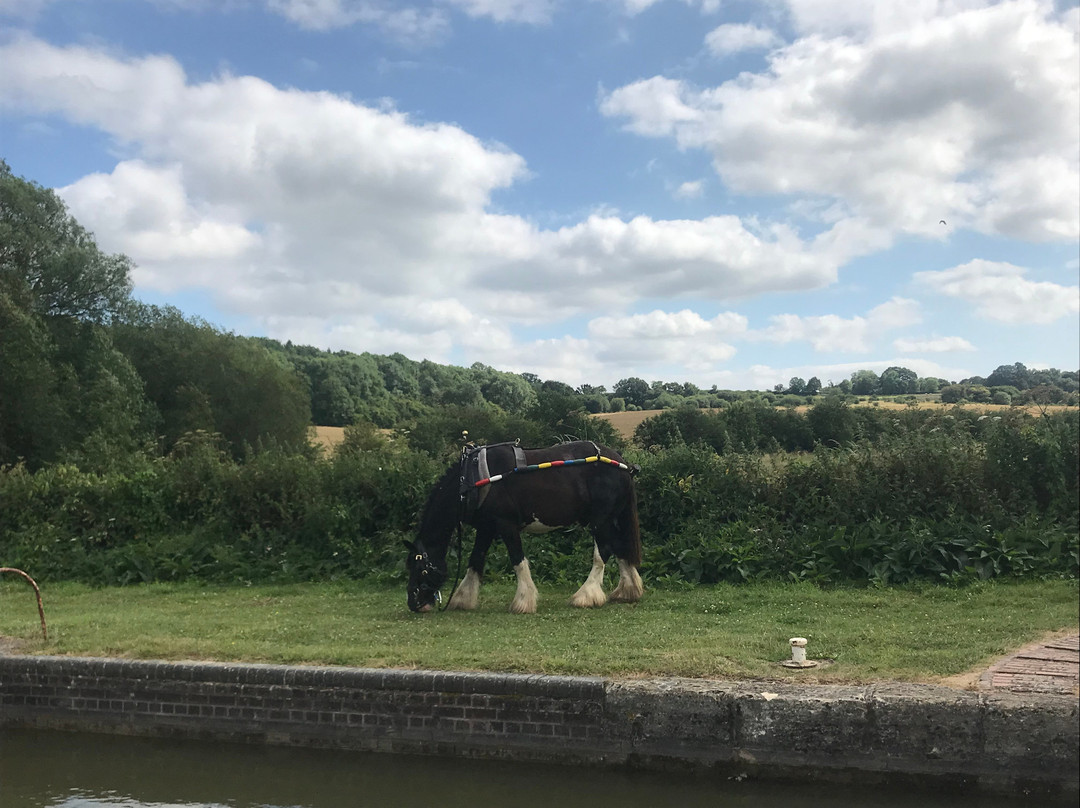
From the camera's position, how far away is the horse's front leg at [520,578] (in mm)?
9598

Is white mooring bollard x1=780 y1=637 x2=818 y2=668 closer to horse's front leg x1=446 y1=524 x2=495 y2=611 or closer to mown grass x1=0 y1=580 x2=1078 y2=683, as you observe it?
mown grass x1=0 y1=580 x2=1078 y2=683

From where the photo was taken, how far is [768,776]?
588cm

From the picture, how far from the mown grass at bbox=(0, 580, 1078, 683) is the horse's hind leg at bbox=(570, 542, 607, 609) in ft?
0.59

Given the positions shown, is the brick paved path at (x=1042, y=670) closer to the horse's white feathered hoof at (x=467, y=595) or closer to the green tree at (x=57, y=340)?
the horse's white feathered hoof at (x=467, y=595)

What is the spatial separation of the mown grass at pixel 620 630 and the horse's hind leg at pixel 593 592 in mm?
180

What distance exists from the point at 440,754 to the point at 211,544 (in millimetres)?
8923

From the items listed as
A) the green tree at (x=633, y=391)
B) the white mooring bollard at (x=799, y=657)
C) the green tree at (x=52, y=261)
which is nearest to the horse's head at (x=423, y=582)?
the white mooring bollard at (x=799, y=657)

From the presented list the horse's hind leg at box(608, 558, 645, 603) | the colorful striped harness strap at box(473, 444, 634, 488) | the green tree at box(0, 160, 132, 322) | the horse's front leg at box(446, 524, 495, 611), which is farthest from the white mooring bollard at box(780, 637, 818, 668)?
the green tree at box(0, 160, 132, 322)

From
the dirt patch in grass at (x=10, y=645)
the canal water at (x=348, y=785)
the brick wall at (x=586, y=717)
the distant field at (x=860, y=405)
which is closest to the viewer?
the brick wall at (x=586, y=717)

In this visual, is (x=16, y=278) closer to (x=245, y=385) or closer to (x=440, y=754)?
(x=245, y=385)

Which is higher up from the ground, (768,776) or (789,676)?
(789,676)

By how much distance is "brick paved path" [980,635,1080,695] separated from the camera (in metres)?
5.60

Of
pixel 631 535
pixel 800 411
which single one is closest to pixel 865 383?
pixel 800 411

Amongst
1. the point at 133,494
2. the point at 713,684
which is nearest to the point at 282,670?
the point at 713,684
